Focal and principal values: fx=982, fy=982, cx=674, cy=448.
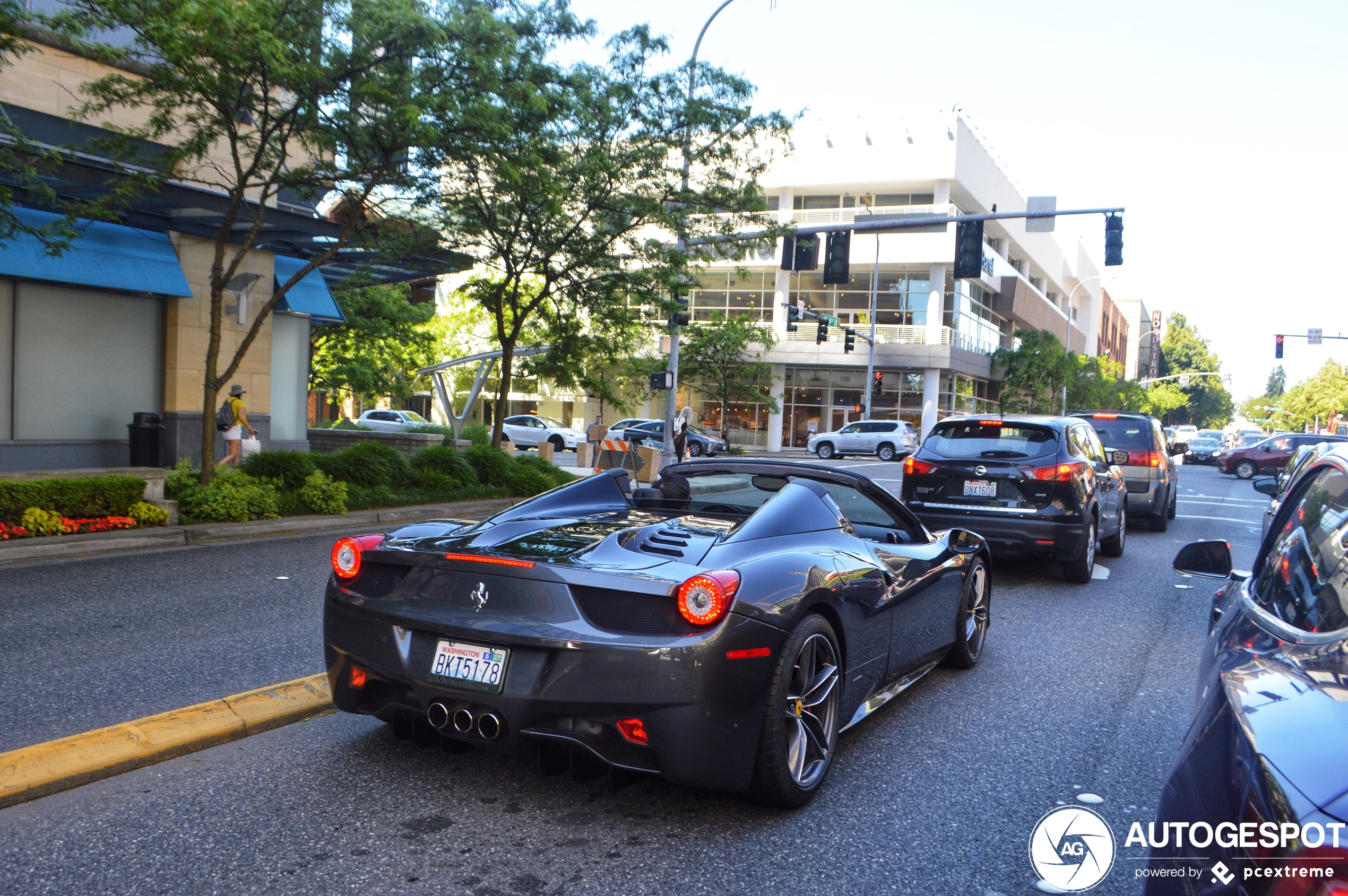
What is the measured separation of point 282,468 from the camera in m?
13.4

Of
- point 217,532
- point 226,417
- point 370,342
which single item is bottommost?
point 217,532

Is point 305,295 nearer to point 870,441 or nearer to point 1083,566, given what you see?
point 1083,566

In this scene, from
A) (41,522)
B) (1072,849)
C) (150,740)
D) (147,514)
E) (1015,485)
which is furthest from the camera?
(147,514)

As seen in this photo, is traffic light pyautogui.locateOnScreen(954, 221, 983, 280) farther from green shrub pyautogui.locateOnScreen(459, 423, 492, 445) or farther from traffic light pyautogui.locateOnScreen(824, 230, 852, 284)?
green shrub pyautogui.locateOnScreen(459, 423, 492, 445)

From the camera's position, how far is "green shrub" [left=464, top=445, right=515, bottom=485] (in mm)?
16672

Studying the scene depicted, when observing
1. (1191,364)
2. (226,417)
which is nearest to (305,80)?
(226,417)

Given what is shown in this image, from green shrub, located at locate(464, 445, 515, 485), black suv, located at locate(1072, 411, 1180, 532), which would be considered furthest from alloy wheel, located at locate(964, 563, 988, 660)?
green shrub, located at locate(464, 445, 515, 485)

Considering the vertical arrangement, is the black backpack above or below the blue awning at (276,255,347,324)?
below

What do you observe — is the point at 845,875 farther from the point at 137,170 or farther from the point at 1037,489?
the point at 137,170

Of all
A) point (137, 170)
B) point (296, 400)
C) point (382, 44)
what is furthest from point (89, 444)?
point (382, 44)

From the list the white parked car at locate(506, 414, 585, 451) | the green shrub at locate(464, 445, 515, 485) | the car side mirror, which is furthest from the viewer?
the white parked car at locate(506, 414, 585, 451)

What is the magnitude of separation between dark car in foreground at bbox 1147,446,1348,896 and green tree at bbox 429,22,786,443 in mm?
12238

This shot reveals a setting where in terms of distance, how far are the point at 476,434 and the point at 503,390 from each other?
9968mm

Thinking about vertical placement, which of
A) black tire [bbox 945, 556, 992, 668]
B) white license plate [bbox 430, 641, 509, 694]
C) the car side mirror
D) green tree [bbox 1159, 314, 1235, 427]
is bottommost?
black tire [bbox 945, 556, 992, 668]
